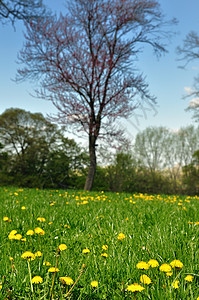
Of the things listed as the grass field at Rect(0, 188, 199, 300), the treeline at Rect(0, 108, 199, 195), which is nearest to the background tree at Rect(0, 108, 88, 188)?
the treeline at Rect(0, 108, 199, 195)

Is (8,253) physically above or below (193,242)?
below

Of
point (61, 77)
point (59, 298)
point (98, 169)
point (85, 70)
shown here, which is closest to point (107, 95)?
point (85, 70)

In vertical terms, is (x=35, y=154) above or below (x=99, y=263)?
above

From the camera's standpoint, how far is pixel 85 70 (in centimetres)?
1004

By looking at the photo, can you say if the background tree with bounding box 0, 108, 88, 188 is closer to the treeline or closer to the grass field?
the treeline

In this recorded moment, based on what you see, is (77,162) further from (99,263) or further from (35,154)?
(99,263)

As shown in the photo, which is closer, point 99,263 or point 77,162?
point 99,263

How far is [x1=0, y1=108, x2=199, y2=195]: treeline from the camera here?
561 inches

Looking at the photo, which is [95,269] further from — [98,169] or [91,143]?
[98,169]

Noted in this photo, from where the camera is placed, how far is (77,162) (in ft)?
49.2

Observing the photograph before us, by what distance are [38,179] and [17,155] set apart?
3288mm

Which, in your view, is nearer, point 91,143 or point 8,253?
point 8,253

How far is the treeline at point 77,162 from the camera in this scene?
14242 millimetres

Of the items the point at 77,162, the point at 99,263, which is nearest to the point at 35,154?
the point at 77,162
